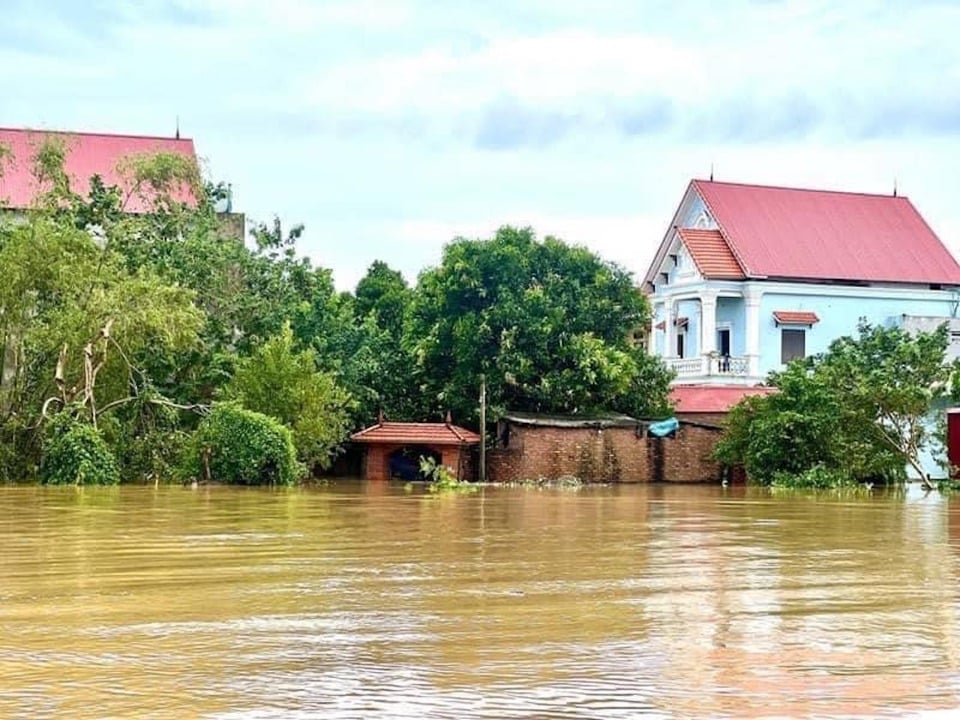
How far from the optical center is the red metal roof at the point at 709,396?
4069cm

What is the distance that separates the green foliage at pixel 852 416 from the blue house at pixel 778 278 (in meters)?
7.00

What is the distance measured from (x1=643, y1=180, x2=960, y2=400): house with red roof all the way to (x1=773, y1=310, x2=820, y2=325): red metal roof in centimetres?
3

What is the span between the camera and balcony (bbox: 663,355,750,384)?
43094mm

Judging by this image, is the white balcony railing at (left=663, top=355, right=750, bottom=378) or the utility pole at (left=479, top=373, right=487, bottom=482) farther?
the white balcony railing at (left=663, top=355, right=750, bottom=378)

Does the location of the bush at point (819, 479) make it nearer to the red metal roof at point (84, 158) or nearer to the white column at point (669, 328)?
the white column at point (669, 328)

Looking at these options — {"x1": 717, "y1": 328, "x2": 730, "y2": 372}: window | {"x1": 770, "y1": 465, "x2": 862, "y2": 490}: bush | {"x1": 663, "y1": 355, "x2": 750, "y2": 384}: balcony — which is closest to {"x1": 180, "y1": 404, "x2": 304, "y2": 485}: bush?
{"x1": 770, "y1": 465, "x2": 862, "y2": 490}: bush

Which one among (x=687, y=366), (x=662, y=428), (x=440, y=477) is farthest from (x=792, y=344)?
(x=440, y=477)

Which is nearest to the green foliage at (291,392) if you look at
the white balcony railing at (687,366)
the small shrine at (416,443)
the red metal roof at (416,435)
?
the red metal roof at (416,435)

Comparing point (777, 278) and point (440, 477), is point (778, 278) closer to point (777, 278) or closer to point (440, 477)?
point (777, 278)

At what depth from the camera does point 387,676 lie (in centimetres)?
793

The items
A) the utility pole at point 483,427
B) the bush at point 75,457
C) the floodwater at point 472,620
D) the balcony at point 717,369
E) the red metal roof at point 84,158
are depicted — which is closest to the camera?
the floodwater at point 472,620

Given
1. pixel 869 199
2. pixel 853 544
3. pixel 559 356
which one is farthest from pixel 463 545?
pixel 869 199

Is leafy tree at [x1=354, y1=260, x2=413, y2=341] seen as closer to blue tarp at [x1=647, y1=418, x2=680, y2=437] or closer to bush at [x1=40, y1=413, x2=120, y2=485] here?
blue tarp at [x1=647, y1=418, x2=680, y2=437]

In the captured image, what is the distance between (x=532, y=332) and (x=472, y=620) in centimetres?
2778
